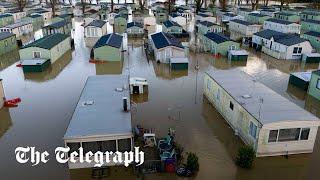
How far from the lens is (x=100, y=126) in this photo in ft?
56.6

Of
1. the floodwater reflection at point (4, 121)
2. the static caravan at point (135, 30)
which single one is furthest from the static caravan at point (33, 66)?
the static caravan at point (135, 30)

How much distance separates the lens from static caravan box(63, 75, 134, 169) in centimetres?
1641

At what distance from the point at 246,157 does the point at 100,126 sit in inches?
338

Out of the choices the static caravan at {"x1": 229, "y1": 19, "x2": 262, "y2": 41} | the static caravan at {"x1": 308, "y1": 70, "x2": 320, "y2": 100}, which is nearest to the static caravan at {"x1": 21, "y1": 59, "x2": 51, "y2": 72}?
the static caravan at {"x1": 308, "y1": 70, "x2": 320, "y2": 100}

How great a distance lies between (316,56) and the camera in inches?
1549

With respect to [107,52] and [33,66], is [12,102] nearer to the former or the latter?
[33,66]

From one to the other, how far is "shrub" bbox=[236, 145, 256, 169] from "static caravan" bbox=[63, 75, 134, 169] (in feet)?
20.9

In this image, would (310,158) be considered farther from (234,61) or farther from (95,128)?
(234,61)

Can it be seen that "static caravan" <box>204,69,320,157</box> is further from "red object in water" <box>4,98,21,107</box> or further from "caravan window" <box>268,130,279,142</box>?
"red object in water" <box>4,98,21,107</box>

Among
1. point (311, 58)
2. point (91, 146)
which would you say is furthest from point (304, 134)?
point (311, 58)

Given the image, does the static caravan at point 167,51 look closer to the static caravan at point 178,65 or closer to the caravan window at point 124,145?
the static caravan at point 178,65

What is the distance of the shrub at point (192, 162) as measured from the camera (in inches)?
657

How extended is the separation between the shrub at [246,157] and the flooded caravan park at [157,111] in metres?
0.36

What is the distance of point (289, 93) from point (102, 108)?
19.3 m
